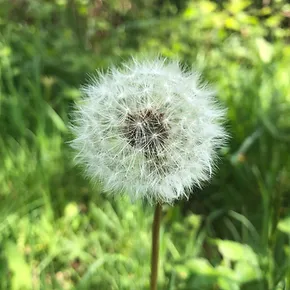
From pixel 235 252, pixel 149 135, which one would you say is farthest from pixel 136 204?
pixel 149 135

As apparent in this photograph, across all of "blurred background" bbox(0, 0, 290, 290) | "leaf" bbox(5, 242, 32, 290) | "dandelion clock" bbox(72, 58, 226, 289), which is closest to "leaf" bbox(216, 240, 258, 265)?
"blurred background" bbox(0, 0, 290, 290)

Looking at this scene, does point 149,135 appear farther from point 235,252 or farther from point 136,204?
point 136,204

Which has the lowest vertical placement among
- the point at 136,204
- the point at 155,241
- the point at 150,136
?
the point at 155,241

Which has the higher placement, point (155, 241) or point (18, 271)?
point (18, 271)

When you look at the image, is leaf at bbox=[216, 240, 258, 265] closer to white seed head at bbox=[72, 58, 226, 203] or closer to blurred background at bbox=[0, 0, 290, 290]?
blurred background at bbox=[0, 0, 290, 290]

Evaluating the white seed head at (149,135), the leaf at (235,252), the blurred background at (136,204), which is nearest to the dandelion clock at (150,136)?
the white seed head at (149,135)

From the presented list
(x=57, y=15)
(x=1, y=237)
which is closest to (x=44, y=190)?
(x=1, y=237)
